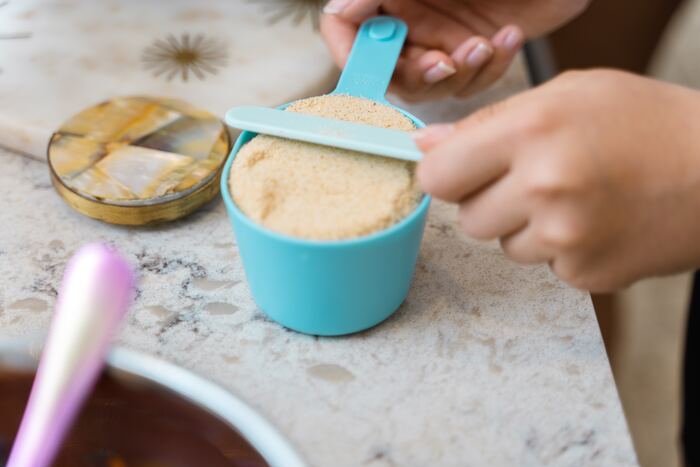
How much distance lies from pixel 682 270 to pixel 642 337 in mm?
897

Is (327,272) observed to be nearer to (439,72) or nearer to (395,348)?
(395,348)

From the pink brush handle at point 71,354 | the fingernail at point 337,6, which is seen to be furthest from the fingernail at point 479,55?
the pink brush handle at point 71,354

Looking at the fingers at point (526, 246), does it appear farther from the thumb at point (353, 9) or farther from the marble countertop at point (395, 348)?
the thumb at point (353, 9)

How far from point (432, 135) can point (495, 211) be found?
0.19ft

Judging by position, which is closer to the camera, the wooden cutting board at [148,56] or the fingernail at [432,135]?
the fingernail at [432,135]

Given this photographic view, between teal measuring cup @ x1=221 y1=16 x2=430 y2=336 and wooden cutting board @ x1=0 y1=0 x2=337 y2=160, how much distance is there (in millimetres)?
231

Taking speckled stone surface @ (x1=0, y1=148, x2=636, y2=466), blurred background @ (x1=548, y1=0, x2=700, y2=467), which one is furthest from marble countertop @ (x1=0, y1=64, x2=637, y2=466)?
Answer: blurred background @ (x1=548, y1=0, x2=700, y2=467)

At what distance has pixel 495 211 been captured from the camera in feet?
1.34

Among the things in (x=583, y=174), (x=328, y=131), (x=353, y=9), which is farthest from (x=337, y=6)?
(x=583, y=174)

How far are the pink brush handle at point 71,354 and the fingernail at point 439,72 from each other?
1.14ft

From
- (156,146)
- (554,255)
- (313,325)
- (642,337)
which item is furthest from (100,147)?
(642,337)

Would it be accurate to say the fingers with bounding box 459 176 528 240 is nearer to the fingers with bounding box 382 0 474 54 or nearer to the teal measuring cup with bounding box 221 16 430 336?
the teal measuring cup with bounding box 221 16 430 336

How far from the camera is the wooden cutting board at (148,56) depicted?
2.14ft

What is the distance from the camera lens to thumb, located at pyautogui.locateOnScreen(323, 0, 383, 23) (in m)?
0.63
